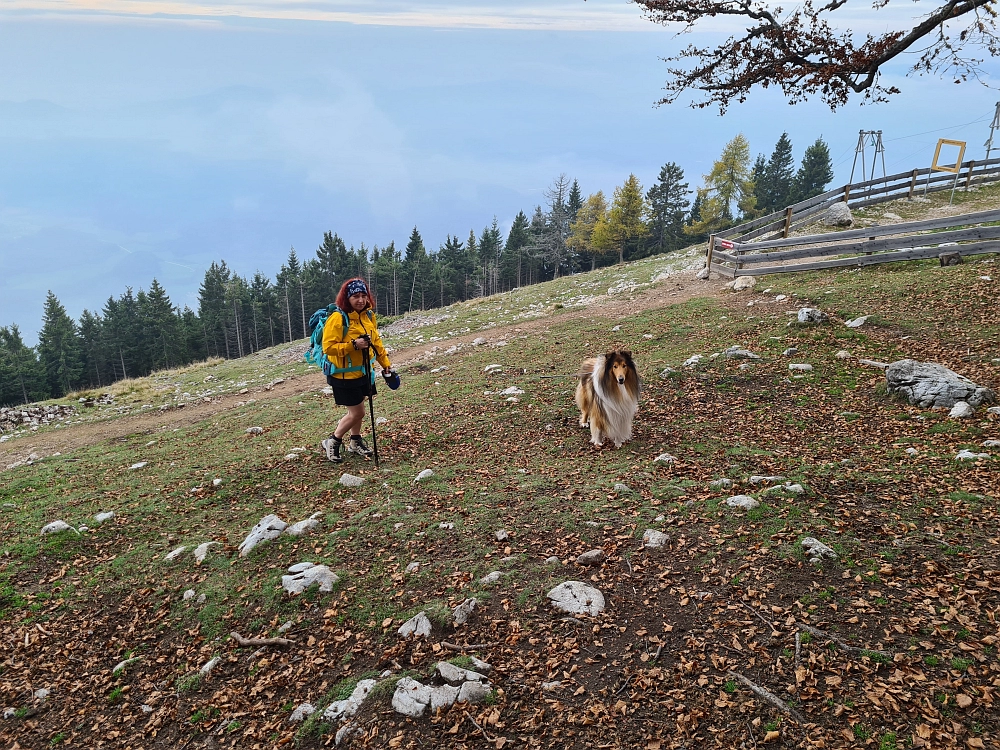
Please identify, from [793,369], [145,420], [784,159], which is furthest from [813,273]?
[784,159]

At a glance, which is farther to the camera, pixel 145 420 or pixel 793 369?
pixel 145 420

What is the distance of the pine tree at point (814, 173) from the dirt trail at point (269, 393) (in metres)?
51.5

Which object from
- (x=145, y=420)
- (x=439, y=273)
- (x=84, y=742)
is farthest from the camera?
(x=439, y=273)

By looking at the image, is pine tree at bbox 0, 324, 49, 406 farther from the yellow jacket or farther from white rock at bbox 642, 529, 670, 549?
white rock at bbox 642, 529, 670, 549

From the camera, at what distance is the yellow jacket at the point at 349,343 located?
797 cm

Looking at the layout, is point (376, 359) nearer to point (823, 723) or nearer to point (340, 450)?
point (340, 450)

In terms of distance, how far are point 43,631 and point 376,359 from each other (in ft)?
17.4

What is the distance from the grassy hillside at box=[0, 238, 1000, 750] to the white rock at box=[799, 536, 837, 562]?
0.11 metres

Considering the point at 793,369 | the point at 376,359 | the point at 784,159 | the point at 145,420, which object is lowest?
the point at 145,420

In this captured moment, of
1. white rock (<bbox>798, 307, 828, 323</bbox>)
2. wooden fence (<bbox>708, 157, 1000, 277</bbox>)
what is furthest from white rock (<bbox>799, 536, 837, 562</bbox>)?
wooden fence (<bbox>708, 157, 1000, 277</bbox>)

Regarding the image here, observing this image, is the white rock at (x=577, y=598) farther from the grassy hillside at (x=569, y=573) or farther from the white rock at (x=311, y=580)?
the white rock at (x=311, y=580)

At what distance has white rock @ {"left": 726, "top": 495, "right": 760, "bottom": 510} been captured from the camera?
229 inches

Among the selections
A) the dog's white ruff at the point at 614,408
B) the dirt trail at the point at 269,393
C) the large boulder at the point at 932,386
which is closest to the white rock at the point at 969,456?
the large boulder at the point at 932,386

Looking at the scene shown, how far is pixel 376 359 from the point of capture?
882 centimetres
